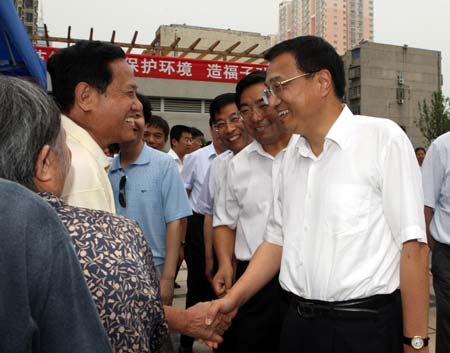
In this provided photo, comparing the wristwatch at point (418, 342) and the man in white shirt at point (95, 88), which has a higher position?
the man in white shirt at point (95, 88)

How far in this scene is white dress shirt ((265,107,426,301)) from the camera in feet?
5.55

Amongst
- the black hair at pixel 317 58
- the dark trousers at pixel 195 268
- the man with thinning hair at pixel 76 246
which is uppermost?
the black hair at pixel 317 58

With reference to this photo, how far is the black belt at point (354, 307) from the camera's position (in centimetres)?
173

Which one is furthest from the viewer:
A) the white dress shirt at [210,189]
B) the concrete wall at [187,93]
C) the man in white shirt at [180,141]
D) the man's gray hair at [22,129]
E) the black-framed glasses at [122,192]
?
A: the concrete wall at [187,93]

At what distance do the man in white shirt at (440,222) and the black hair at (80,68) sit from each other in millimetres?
2117

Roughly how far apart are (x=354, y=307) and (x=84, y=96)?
1307 millimetres

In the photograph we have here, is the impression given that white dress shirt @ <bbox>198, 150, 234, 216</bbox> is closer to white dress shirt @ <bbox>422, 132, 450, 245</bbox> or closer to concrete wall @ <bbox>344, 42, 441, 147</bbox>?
white dress shirt @ <bbox>422, 132, 450, 245</bbox>

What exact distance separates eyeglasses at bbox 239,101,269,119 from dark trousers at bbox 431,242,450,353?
1.42 meters

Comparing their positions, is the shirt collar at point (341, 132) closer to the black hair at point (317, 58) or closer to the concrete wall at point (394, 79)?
the black hair at point (317, 58)

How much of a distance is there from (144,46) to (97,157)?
37.7 ft

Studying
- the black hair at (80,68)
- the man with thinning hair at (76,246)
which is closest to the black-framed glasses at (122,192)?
the black hair at (80,68)

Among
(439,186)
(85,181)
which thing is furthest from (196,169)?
(85,181)

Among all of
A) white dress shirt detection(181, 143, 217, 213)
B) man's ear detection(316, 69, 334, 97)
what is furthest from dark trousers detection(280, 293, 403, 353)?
white dress shirt detection(181, 143, 217, 213)

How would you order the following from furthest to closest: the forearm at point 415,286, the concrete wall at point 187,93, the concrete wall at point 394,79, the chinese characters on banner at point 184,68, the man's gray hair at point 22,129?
1. the concrete wall at point 394,79
2. the concrete wall at point 187,93
3. the chinese characters on banner at point 184,68
4. the forearm at point 415,286
5. the man's gray hair at point 22,129
